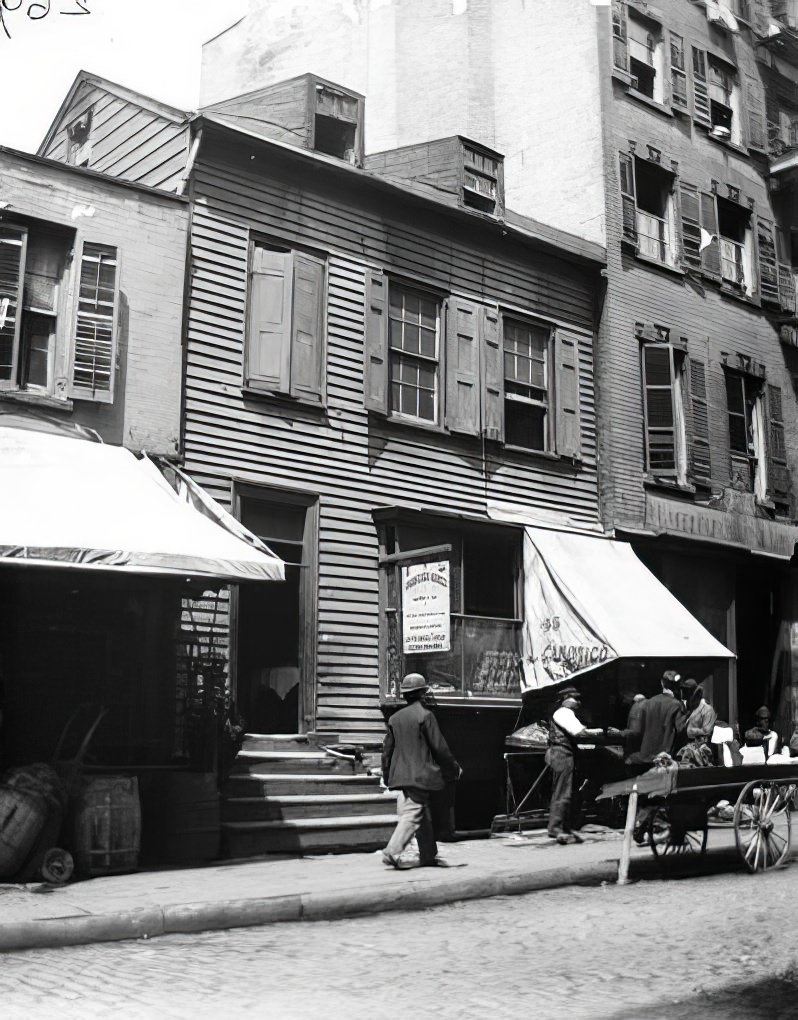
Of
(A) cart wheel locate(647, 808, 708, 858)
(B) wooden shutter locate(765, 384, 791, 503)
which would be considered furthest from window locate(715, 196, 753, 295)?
(A) cart wheel locate(647, 808, 708, 858)

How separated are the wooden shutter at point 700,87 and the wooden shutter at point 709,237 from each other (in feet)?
5.08

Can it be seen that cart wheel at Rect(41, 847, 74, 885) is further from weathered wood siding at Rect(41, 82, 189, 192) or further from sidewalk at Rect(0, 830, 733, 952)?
weathered wood siding at Rect(41, 82, 189, 192)

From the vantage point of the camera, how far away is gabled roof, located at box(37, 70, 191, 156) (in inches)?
575

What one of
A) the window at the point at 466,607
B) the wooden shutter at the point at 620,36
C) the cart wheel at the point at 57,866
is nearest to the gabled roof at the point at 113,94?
the window at the point at 466,607

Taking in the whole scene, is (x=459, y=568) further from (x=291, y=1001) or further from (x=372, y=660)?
(x=291, y=1001)

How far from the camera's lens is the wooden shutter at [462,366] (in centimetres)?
1625

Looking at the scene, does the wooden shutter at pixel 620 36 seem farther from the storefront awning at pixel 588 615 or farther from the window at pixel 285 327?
the storefront awning at pixel 588 615

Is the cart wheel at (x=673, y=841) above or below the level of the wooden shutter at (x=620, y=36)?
below

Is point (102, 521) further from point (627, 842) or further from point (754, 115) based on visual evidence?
point (754, 115)

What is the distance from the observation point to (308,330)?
14.8 m

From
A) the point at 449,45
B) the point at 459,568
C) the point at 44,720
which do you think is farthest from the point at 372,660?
the point at 449,45

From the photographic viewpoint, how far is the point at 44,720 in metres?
11.8

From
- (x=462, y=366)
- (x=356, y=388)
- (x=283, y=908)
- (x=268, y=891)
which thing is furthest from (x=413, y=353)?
(x=283, y=908)

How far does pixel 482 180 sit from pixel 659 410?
4.58 meters
